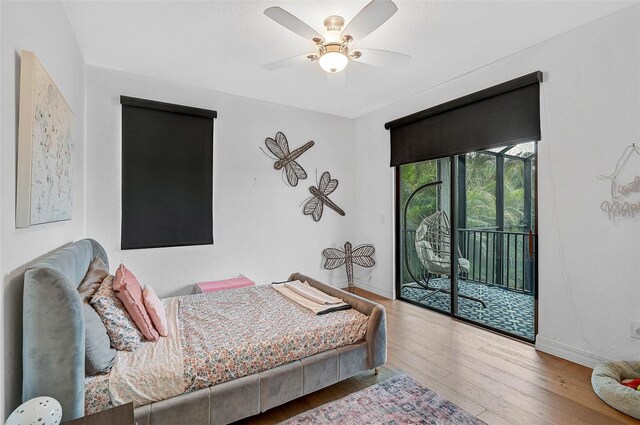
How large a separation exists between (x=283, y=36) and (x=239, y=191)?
1990mm

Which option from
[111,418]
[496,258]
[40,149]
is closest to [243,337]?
[111,418]

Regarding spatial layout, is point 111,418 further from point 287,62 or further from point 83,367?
point 287,62

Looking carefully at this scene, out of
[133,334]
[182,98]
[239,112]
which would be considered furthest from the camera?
[239,112]

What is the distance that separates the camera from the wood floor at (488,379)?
192 cm

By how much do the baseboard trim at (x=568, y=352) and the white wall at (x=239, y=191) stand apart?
273 centimetres

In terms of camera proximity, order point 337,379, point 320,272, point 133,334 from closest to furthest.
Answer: point 133,334 < point 337,379 < point 320,272

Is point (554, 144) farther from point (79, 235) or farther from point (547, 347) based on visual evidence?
point (79, 235)

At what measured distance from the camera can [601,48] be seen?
2.38m

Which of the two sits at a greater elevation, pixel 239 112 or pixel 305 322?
pixel 239 112

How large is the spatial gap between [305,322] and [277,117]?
9.72ft

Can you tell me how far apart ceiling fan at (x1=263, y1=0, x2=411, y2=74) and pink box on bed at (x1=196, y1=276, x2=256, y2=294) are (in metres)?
2.35

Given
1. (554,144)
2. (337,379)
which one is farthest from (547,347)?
(337,379)

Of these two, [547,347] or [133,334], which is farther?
[547,347]

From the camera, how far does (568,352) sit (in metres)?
2.55
